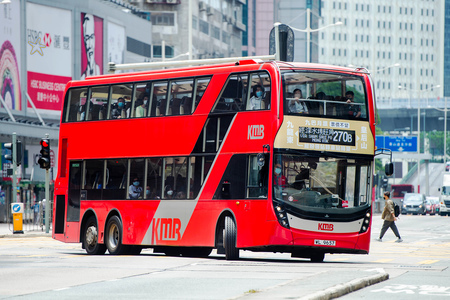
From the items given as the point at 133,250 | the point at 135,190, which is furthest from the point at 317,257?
the point at 133,250

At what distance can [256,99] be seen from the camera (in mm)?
19938

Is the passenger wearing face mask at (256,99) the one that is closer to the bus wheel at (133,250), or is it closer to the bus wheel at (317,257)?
the bus wheel at (317,257)

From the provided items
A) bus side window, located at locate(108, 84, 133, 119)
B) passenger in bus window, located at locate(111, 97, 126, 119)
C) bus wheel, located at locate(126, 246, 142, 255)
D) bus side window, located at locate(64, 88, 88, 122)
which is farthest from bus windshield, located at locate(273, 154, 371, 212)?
bus side window, located at locate(64, 88, 88, 122)

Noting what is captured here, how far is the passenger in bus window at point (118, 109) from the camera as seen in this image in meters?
23.1

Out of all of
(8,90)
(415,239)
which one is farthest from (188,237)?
(8,90)

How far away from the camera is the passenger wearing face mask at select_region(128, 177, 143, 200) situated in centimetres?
2259

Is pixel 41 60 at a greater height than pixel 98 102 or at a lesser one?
greater

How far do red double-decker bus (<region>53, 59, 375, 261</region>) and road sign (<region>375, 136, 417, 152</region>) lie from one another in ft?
197

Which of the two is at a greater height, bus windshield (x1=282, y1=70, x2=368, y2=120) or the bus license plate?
bus windshield (x1=282, y1=70, x2=368, y2=120)

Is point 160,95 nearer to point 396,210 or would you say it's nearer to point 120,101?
point 120,101

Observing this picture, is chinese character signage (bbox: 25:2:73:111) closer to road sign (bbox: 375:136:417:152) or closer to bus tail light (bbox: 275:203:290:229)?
road sign (bbox: 375:136:417:152)

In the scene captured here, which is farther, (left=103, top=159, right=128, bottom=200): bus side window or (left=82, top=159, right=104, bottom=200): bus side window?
(left=82, top=159, right=104, bottom=200): bus side window

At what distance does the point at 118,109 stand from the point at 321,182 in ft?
19.6

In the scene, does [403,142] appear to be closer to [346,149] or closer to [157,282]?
[346,149]
